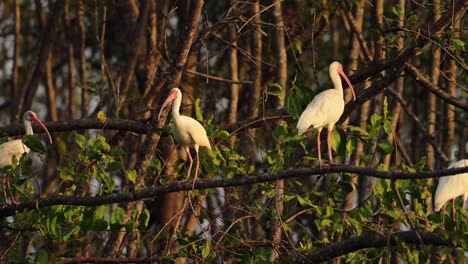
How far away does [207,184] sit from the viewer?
353 inches

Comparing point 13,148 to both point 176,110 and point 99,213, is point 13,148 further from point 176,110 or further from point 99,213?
point 99,213

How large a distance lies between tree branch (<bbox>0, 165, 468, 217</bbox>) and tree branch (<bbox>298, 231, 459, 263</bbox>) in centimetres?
70

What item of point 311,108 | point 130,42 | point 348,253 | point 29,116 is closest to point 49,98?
point 130,42

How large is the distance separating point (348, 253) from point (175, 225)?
4.59 feet

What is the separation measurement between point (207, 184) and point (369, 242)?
1.29 m

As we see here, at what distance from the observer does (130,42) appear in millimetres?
16062

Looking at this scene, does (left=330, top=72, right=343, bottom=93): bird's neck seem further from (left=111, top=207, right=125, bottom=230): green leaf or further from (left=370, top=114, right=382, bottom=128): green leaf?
(left=111, top=207, right=125, bottom=230): green leaf

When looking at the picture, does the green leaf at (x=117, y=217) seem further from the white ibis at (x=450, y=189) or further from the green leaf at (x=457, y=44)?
the white ibis at (x=450, y=189)

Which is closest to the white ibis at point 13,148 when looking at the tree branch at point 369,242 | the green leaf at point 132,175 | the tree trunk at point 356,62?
the green leaf at point 132,175

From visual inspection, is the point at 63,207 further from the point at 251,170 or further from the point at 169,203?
the point at 169,203

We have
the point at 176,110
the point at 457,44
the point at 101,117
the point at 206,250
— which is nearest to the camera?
the point at 206,250

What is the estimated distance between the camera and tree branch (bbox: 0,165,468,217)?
322 inches

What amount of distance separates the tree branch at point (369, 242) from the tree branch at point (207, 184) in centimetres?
70

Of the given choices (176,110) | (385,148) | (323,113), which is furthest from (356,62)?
(385,148)
